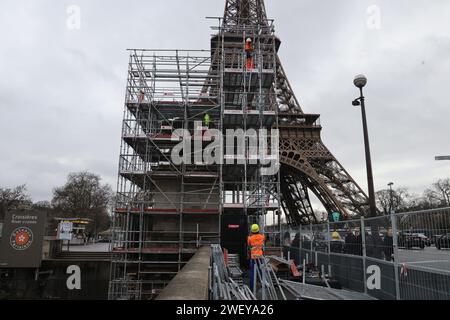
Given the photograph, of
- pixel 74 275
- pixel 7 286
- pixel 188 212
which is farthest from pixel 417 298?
pixel 7 286

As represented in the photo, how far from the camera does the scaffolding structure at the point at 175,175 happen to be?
637 inches

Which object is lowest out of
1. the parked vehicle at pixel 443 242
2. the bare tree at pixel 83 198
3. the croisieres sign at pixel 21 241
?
the croisieres sign at pixel 21 241

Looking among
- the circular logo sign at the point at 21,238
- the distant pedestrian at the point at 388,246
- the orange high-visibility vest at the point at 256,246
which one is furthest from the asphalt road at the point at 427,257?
the circular logo sign at the point at 21,238

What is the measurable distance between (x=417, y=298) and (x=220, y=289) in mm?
3648

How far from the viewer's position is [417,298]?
6.13 metres

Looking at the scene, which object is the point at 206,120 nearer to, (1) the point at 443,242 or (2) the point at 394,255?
(2) the point at 394,255

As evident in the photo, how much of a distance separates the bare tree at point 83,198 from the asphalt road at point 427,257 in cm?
6272

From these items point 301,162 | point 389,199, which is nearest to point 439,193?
point 389,199

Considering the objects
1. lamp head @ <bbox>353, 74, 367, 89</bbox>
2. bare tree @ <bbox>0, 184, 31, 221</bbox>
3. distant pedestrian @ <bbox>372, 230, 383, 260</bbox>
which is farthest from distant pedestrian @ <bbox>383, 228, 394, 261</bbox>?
bare tree @ <bbox>0, 184, 31, 221</bbox>

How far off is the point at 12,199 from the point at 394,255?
52951 mm

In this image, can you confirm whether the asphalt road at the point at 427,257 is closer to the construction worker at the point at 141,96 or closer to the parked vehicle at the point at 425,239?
the parked vehicle at the point at 425,239

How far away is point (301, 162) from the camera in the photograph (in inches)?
1182
